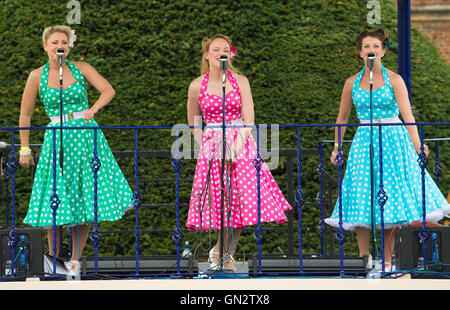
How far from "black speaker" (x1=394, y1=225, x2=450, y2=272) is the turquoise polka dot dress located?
0.24 m

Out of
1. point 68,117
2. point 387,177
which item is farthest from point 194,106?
point 387,177

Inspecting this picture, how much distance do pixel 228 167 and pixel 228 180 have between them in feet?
0.31

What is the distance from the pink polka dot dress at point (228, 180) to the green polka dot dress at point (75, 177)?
645mm

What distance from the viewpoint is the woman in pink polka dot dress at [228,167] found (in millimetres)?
5863

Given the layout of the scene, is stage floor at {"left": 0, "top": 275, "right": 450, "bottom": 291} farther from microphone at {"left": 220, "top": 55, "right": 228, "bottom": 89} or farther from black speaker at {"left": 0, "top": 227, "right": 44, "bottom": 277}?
microphone at {"left": 220, "top": 55, "right": 228, "bottom": 89}

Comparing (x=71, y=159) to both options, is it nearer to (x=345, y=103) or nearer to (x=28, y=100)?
(x=28, y=100)

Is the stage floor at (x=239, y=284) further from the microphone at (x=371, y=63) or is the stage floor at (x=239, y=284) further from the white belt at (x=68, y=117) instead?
the microphone at (x=371, y=63)

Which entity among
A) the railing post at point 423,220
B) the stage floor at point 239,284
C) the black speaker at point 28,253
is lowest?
the stage floor at point 239,284

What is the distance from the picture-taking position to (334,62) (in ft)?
30.1

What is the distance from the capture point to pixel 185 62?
9148mm

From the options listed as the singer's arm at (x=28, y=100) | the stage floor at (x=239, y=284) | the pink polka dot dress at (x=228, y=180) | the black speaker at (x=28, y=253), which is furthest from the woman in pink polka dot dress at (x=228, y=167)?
the singer's arm at (x=28, y=100)

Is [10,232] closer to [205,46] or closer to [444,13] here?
[205,46]

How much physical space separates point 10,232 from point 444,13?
10010 mm

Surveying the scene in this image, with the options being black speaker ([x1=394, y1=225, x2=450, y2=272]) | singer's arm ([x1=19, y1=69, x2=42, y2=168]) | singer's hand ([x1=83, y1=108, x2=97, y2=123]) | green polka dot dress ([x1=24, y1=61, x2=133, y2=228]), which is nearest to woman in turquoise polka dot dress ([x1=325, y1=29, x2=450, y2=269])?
black speaker ([x1=394, y1=225, x2=450, y2=272])
